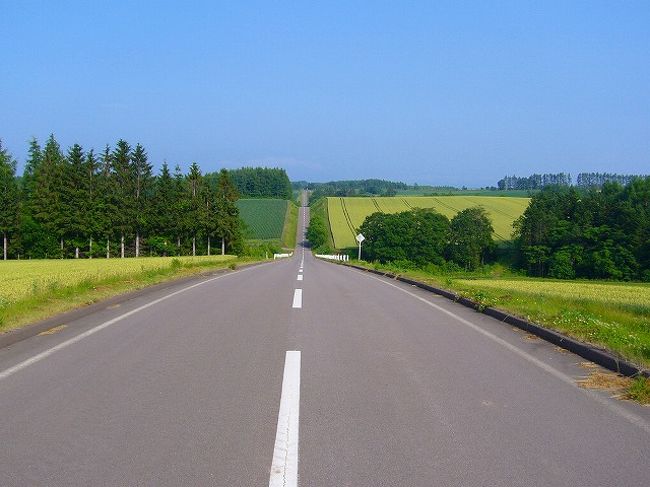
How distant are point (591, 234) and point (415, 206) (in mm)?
55841

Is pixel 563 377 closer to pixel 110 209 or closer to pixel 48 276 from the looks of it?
pixel 48 276

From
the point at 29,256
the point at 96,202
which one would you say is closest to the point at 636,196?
the point at 96,202

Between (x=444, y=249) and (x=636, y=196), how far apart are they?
2913 centimetres

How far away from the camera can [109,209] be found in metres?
73.1

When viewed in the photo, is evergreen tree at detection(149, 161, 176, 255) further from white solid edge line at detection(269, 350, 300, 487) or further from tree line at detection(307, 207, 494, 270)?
white solid edge line at detection(269, 350, 300, 487)

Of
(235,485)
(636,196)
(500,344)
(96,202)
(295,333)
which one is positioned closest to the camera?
(235,485)

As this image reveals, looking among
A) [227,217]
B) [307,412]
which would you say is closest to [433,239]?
[227,217]

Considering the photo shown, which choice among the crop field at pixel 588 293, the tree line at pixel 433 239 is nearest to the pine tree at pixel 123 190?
the tree line at pixel 433 239

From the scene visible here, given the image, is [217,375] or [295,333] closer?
[217,375]

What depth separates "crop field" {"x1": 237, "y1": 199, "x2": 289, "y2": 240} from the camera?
465ft

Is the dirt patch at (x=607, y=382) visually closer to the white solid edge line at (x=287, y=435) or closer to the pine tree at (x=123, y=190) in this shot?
the white solid edge line at (x=287, y=435)

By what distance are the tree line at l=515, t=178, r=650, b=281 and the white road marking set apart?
62969 mm

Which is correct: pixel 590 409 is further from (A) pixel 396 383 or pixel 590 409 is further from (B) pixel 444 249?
(B) pixel 444 249

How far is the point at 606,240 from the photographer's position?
76.1 m
